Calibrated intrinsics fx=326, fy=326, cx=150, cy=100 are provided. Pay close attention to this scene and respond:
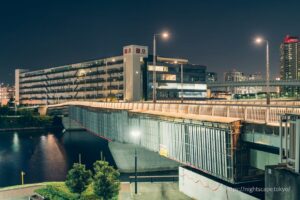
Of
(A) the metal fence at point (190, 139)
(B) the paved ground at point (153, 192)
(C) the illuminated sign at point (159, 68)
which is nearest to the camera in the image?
(A) the metal fence at point (190, 139)

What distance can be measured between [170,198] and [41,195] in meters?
14.2

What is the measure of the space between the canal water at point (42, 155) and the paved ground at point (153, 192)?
2534 cm

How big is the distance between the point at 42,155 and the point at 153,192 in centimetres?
5331

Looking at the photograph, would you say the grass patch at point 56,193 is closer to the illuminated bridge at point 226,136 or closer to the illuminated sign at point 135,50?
the illuminated bridge at point 226,136

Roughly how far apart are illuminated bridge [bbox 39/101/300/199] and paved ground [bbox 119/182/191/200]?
4.25 metres

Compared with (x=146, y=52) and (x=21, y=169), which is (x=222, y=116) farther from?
(x=146, y=52)

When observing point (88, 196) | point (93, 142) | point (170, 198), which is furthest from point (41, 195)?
point (93, 142)

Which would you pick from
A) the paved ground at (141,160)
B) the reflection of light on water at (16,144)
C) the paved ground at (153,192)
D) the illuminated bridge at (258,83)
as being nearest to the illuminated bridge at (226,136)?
the paved ground at (153,192)

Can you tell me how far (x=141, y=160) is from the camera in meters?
54.5

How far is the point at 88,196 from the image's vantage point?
113ft

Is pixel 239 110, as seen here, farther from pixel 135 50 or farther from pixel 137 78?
pixel 137 78

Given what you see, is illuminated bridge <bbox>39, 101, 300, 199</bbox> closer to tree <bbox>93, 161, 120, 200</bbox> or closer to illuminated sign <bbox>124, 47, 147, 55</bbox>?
tree <bbox>93, 161, 120, 200</bbox>

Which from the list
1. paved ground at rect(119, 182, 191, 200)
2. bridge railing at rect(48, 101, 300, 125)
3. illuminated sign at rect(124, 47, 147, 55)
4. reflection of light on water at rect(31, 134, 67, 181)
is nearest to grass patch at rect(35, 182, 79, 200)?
paved ground at rect(119, 182, 191, 200)

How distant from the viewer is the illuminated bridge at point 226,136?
19.6 meters
